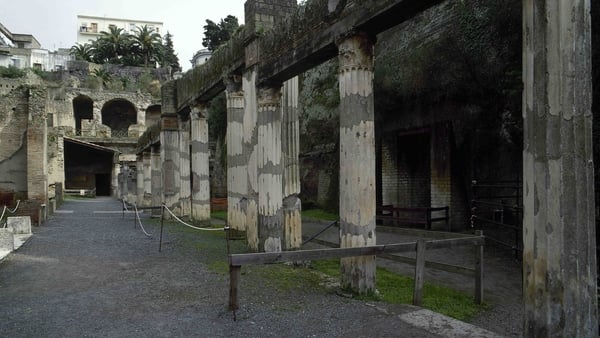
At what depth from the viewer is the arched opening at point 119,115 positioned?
48906mm

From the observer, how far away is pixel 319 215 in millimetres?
17734

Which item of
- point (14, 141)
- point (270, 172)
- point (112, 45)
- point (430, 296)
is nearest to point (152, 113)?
point (112, 45)

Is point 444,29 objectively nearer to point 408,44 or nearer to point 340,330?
point 408,44

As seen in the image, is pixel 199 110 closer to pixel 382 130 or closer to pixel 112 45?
pixel 382 130

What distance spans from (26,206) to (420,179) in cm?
1235

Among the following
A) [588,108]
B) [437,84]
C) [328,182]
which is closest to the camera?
[588,108]

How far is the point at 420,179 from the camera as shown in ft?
48.6

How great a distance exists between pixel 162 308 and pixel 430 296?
358 cm

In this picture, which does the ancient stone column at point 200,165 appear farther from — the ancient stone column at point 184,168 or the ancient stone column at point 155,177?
the ancient stone column at point 155,177

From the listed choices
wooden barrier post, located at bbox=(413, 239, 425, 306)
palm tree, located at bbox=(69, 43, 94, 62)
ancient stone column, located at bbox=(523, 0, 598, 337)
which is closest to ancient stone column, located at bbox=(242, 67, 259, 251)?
wooden barrier post, located at bbox=(413, 239, 425, 306)

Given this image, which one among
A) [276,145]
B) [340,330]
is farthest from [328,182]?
[340,330]

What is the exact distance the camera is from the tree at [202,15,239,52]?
57125 millimetres

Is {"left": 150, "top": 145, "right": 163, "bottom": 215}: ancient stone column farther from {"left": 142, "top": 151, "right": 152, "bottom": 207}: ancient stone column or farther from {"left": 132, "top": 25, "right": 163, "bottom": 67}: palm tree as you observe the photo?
{"left": 132, "top": 25, "right": 163, "bottom": 67}: palm tree

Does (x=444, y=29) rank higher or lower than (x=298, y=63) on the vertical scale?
higher
